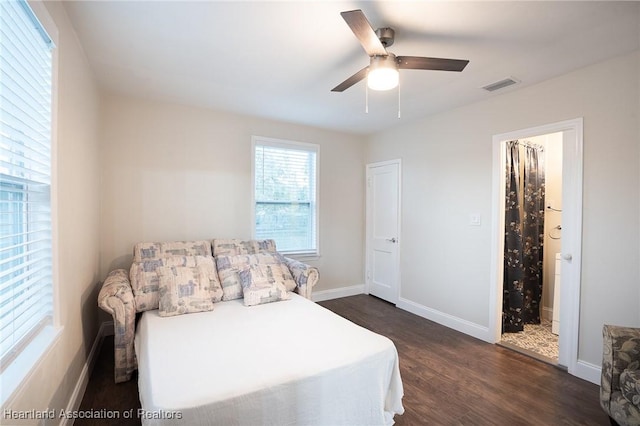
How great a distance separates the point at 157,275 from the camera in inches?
106

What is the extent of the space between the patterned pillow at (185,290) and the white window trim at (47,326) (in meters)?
0.78

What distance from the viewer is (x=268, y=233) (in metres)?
4.04

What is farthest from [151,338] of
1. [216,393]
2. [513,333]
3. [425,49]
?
[513,333]

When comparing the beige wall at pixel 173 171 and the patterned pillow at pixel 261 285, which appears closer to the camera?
the patterned pillow at pixel 261 285

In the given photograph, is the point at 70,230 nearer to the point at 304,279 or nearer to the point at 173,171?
the point at 173,171

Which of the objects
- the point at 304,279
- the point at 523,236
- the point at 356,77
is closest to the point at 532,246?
the point at 523,236

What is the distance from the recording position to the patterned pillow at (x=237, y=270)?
9.36 ft

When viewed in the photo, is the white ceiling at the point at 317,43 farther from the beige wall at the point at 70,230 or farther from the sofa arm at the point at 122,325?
the sofa arm at the point at 122,325

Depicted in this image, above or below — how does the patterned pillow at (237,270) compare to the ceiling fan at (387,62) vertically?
below

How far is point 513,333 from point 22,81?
4.44 meters

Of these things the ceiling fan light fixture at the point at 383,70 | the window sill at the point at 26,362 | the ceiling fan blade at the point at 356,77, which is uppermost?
the ceiling fan blade at the point at 356,77

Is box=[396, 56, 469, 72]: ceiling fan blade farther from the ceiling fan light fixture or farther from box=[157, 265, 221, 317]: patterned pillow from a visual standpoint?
box=[157, 265, 221, 317]: patterned pillow

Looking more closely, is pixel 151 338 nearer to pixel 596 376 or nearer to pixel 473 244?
pixel 473 244

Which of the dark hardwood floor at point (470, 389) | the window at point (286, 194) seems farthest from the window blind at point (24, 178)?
the window at point (286, 194)
